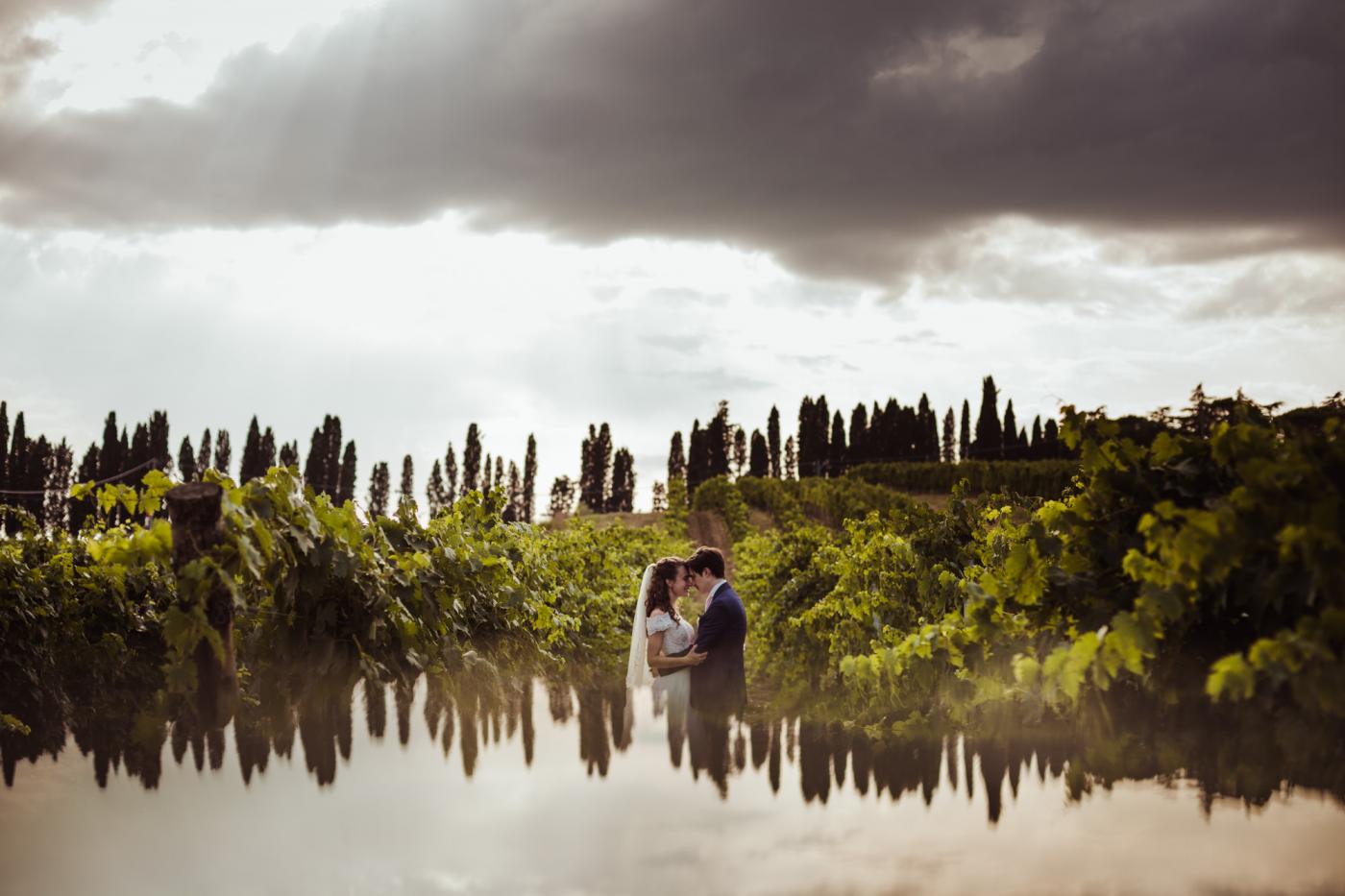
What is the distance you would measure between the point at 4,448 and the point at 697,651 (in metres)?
81.5

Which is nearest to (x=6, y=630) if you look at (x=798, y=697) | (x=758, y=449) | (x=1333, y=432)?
(x=798, y=697)

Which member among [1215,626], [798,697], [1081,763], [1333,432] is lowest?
[798,697]

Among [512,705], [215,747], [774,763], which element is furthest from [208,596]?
[774,763]

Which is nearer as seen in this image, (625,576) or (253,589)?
(253,589)

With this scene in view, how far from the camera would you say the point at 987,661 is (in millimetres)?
4859

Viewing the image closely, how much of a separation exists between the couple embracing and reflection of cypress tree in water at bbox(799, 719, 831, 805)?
2.69 feet

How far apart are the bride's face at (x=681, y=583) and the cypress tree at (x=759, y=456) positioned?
80.6 metres

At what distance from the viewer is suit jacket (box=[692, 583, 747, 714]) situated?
653 centimetres

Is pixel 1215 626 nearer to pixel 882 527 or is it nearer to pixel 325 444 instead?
pixel 882 527

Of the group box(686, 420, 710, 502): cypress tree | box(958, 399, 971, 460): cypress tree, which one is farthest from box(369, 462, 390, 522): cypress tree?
box(958, 399, 971, 460): cypress tree

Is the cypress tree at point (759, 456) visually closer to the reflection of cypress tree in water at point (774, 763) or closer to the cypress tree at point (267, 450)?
the cypress tree at point (267, 450)

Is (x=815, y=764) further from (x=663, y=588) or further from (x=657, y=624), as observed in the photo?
(x=663, y=588)

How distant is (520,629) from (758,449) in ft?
Result: 265

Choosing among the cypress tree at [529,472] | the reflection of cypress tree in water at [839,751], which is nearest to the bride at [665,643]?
the reflection of cypress tree in water at [839,751]
